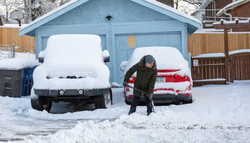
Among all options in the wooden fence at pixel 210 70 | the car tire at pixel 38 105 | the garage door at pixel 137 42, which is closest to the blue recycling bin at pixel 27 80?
the car tire at pixel 38 105

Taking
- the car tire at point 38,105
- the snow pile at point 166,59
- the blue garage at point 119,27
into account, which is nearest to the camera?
the car tire at point 38,105

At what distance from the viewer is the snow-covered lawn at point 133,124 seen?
638cm

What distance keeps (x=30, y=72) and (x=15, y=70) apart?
1.09m

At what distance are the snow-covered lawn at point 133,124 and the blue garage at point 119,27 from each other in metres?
5.41

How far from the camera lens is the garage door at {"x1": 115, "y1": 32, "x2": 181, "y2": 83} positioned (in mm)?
15953

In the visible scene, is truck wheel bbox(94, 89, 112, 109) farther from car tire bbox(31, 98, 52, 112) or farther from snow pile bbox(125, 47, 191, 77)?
snow pile bbox(125, 47, 191, 77)

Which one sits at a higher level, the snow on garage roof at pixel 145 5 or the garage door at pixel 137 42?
the snow on garage roof at pixel 145 5

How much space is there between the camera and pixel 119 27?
52.3 ft

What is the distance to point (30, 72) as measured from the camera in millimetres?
13375

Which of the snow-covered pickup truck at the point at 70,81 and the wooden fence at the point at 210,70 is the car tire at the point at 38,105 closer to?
the snow-covered pickup truck at the point at 70,81

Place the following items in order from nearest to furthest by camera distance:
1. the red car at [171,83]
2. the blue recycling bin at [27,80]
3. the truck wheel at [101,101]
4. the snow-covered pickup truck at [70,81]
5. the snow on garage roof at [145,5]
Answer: the snow-covered pickup truck at [70,81], the truck wheel at [101,101], the red car at [171,83], the blue recycling bin at [27,80], the snow on garage roof at [145,5]

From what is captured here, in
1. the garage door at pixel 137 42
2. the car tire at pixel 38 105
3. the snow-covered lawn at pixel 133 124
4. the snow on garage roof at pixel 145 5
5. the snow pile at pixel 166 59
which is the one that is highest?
the snow on garage roof at pixel 145 5

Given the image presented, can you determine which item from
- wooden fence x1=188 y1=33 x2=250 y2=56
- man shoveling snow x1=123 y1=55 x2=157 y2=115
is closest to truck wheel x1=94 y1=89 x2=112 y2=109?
man shoveling snow x1=123 y1=55 x2=157 y2=115

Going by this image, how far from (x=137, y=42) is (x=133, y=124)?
8643mm
